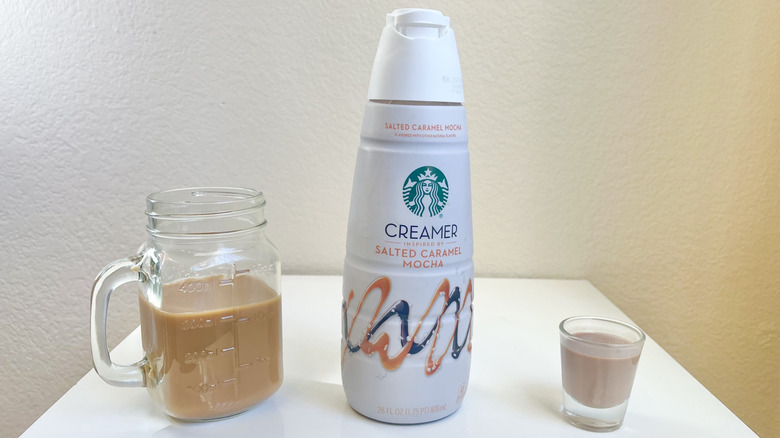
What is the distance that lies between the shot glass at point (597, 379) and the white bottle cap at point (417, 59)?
266mm

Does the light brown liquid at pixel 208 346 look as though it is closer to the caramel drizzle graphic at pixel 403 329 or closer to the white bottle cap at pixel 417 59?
the caramel drizzle graphic at pixel 403 329

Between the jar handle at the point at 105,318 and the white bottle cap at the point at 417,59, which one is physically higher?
the white bottle cap at the point at 417,59

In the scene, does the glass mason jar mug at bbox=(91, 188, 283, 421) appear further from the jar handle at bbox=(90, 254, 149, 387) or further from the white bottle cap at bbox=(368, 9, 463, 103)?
the white bottle cap at bbox=(368, 9, 463, 103)

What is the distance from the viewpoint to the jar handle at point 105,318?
0.54 metres

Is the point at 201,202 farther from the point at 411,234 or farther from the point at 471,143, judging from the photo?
the point at 471,143

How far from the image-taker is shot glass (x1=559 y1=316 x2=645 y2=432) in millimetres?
539

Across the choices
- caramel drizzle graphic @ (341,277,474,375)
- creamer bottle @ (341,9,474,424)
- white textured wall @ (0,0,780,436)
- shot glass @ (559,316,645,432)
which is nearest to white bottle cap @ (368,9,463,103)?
creamer bottle @ (341,9,474,424)

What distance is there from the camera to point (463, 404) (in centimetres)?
59

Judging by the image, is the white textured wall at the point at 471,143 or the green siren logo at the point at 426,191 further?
the white textured wall at the point at 471,143

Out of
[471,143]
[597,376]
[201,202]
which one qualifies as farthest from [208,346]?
[471,143]

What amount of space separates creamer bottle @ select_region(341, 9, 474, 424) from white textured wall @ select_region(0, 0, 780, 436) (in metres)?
0.42

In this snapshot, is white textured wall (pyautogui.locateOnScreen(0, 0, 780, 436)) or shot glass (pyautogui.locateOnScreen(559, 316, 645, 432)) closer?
shot glass (pyautogui.locateOnScreen(559, 316, 645, 432))

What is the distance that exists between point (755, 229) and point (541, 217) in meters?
0.36

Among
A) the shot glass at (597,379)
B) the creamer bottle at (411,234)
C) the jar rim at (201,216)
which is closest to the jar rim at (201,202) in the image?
the jar rim at (201,216)
